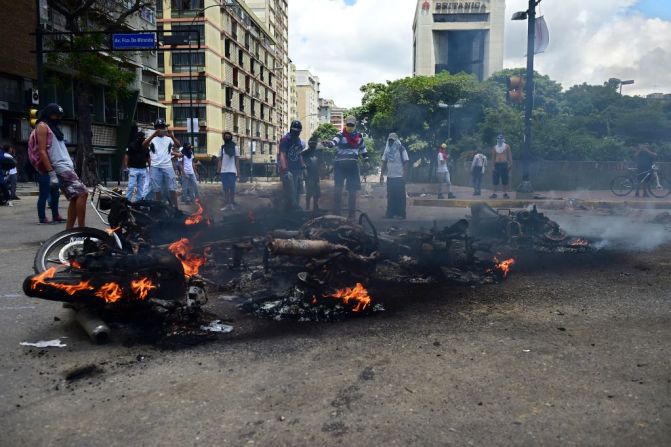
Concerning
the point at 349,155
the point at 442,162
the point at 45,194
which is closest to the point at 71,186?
the point at 45,194

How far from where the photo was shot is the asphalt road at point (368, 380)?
7.62ft

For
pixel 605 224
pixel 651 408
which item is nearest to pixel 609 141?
pixel 605 224

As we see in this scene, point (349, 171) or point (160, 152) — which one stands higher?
point (160, 152)

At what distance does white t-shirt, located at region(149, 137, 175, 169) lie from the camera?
9.68 m

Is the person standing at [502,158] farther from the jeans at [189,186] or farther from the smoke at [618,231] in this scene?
the jeans at [189,186]

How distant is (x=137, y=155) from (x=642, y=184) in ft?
50.1

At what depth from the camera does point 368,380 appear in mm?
2869

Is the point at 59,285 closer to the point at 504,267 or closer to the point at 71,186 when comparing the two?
the point at 71,186

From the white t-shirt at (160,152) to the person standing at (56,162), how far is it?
3.35m

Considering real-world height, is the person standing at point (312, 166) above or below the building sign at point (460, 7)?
below

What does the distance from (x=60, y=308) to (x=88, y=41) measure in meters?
23.1

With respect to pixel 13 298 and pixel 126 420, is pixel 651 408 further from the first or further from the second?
pixel 13 298

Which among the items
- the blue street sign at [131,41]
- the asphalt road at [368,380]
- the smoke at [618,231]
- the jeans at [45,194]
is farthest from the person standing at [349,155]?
the blue street sign at [131,41]

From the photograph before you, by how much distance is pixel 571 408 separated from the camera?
2525mm
